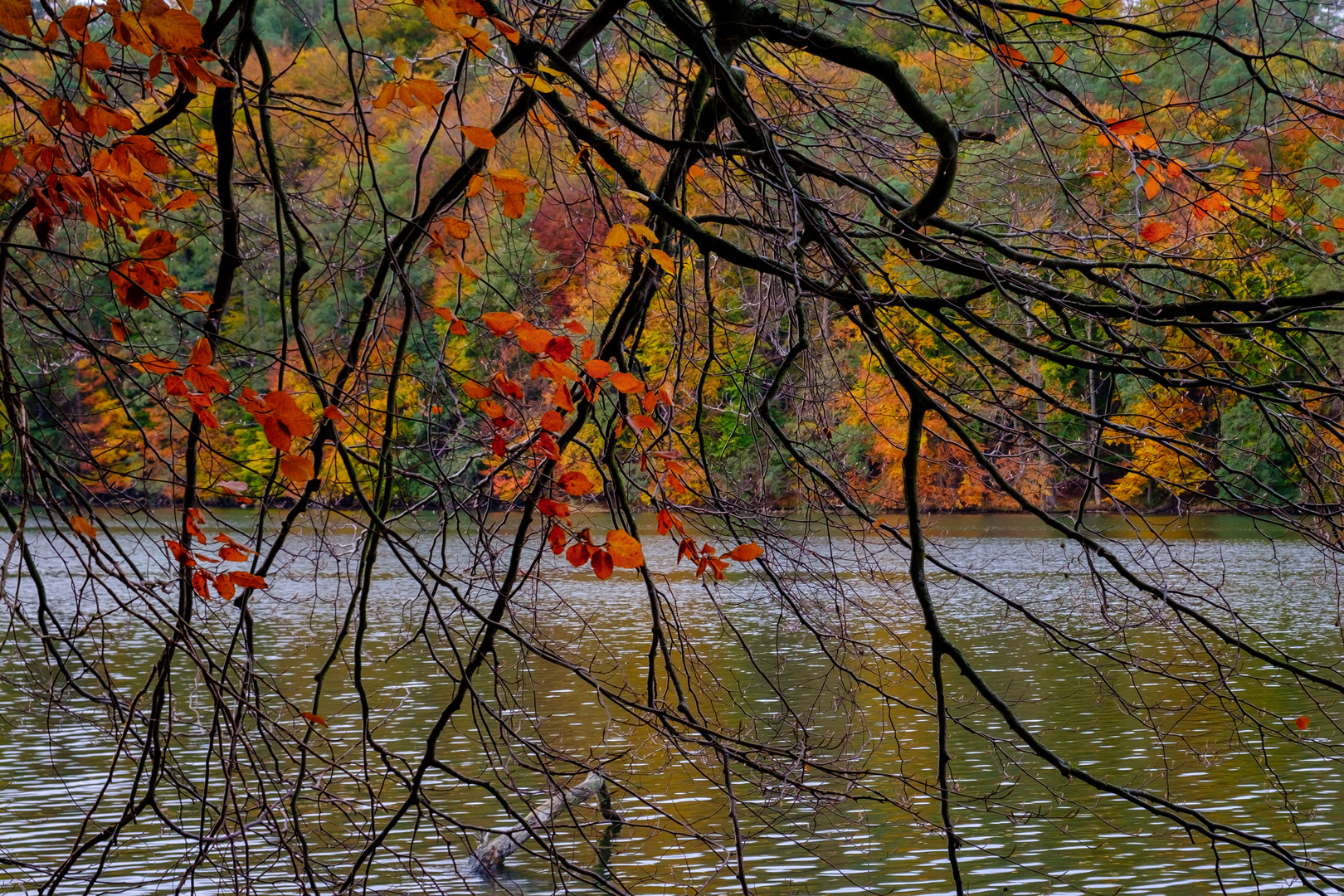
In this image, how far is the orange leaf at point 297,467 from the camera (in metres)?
1.85

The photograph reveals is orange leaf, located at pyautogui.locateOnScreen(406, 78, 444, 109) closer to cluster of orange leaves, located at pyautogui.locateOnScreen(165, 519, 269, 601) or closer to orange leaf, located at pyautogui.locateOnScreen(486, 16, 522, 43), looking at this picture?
orange leaf, located at pyautogui.locateOnScreen(486, 16, 522, 43)

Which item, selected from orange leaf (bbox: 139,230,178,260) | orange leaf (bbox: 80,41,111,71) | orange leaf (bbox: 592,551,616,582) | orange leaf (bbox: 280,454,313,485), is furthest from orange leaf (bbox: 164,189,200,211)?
orange leaf (bbox: 592,551,616,582)

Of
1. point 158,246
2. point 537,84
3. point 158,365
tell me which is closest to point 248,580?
point 158,365

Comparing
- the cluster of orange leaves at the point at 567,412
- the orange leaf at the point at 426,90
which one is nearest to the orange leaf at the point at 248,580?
the cluster of orange leaves at the point at 567,412

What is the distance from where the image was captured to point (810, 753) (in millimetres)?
2930

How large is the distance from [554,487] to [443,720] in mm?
493

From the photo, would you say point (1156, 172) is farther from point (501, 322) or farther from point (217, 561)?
point (217, 561)

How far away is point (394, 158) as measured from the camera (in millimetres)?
18266

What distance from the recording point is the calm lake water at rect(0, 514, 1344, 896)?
12.5ft

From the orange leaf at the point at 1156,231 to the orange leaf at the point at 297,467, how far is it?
1824mm

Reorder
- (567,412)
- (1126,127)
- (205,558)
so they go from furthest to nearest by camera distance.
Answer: (1126,127), (205,558), (567,412)

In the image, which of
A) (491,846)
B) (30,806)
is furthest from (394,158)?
(491,846)

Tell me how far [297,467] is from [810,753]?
1.51 metres

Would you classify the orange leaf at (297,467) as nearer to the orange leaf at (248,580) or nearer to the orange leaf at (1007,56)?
the orange leaf at (248,580)
